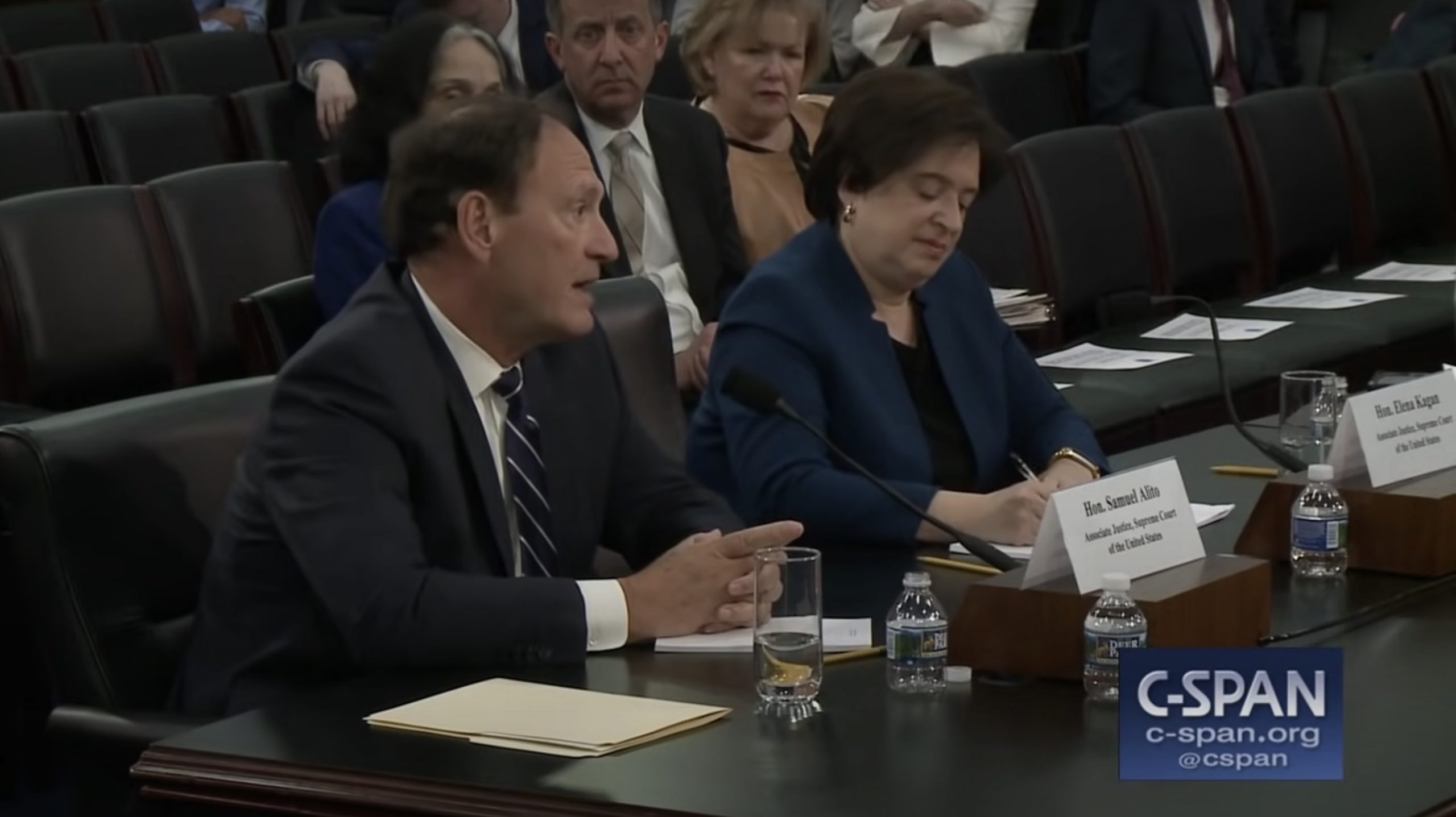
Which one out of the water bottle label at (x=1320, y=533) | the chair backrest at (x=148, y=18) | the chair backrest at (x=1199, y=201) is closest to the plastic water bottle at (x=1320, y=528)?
the water bottle label at (x=1320, y=533)

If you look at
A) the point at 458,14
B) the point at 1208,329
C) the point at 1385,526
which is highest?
the point at 458,14

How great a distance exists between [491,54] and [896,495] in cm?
164

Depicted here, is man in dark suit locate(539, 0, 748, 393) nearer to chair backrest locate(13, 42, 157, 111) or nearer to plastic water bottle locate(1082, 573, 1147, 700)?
plastic water bottle locate(1082, 573, 1147, 700)

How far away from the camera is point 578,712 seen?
192 centimetres

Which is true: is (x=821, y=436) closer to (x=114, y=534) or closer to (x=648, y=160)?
(x=114, y=534)

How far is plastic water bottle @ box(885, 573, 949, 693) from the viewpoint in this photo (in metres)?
2.00

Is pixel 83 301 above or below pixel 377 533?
below

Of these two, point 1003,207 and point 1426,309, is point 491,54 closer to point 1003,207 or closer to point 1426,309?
point 1003,207

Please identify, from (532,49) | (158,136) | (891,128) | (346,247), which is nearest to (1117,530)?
(891,128)

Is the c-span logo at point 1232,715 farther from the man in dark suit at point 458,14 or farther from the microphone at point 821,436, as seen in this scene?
the man in dark suit at point 458,14

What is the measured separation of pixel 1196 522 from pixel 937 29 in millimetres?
4523

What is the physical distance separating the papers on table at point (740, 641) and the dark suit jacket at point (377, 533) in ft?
0.32

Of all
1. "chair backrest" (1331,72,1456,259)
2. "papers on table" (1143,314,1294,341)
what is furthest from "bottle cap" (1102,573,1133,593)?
"chair backrest" (1331,72,1456,259)

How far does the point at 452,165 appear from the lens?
7.82ft
